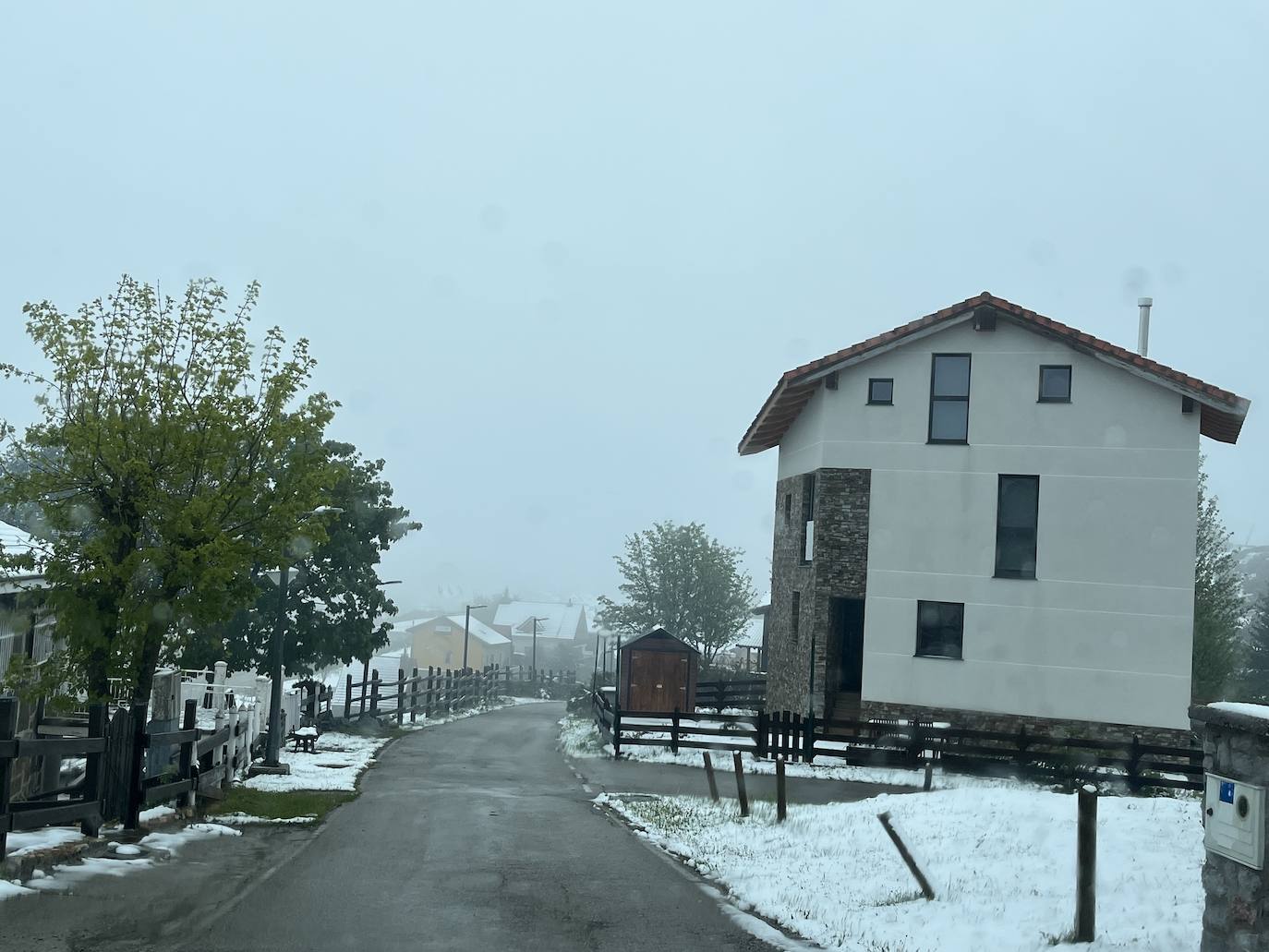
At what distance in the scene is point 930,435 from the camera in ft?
93.1

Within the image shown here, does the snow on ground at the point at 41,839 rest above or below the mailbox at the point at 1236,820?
below

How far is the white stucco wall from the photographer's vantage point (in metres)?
27.0

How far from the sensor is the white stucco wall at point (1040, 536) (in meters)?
27.0

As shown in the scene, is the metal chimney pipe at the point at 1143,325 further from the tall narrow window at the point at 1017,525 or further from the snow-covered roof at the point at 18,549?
the snow-covered roof at the point at 18,549

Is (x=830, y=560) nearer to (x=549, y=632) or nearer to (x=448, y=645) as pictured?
(x=448, y=645)

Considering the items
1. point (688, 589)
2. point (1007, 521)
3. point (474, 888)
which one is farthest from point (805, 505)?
point (688, 589)

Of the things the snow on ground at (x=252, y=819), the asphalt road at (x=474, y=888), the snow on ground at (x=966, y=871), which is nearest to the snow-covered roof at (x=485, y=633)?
the asphalt road at (x=474, y=888)

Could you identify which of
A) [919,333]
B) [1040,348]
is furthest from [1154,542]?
[919,333]

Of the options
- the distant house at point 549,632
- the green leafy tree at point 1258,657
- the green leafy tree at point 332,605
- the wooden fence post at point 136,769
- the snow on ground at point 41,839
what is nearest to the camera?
the snow on ground at point 41,839

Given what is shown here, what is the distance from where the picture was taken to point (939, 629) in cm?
2814

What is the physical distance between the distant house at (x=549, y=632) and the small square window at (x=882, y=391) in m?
107

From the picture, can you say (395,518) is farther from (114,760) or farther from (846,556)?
(114,760)

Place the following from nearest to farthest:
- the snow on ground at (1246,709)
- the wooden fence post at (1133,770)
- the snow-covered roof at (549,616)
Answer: the snow on ground at (1246,709), the wooden fence post at (1133,770), the snow-covered roof at (549,616)

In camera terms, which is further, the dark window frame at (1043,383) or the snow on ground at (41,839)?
the dark window frame at (1043,383)
